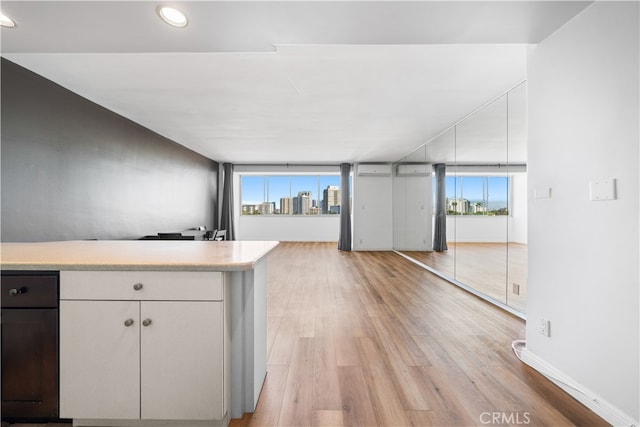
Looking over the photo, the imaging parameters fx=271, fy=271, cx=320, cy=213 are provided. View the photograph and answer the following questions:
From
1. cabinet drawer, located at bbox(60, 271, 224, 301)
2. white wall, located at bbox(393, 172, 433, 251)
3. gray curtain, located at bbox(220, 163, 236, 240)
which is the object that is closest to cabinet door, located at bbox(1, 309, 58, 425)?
cabinet drawer, located at bbox(60, 271, 224, 301)

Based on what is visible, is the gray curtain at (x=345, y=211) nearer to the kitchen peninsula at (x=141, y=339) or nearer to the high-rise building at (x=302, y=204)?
the high-rise building at (x=302, y=204)

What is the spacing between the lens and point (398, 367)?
192cm

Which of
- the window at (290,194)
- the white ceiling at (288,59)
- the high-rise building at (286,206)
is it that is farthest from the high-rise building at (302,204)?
the white ceiling at (288,59)

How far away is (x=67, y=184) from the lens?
2963 millimetres

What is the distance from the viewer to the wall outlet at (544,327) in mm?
1828

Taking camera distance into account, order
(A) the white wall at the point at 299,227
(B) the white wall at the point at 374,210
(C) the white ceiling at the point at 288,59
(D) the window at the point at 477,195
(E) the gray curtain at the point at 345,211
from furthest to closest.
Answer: (A) the white wall at the point at 299,227 < (E) the gray curtain at the point at 345,211 < (B) the white wall at the point at 374,210 < (D) the window at the point at 477,195 < (C) the white ceiling at the point at 288,59

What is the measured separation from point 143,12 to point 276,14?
780 mm

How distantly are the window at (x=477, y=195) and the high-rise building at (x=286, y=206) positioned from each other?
19.5 ft

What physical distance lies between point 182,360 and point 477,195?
3.87m

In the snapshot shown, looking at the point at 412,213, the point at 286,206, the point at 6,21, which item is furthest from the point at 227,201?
the point at 6,21

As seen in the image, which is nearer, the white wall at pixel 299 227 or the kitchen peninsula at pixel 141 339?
the kitchen peninsula at pixel 141 339

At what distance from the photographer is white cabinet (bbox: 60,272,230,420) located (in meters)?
1.33

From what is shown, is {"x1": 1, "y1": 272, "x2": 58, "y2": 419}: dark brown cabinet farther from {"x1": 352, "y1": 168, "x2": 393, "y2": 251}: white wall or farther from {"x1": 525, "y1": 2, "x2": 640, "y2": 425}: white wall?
{"x1": 352, "y1": 168, "x2": 393, "y2": 251}: white wall

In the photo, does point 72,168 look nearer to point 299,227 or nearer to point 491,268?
point 491,268
